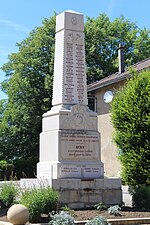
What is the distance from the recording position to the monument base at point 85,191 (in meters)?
12.4

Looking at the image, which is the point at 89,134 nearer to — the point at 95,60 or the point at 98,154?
the point at 98,154

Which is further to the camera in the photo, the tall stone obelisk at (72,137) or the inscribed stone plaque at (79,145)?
the inscribed stone plaque at (79,145)

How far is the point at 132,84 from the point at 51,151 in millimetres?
6443

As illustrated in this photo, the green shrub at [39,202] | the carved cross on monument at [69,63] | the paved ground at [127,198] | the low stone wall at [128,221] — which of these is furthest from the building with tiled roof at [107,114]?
the low stone wall at [128,221]

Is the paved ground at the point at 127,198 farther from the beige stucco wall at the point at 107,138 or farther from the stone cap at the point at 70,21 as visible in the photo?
the beige stucco wall at the point at 107,138

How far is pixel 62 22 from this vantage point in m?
14.2

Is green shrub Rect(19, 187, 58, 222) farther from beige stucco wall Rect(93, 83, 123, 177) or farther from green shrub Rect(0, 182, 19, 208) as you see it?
beige stucco wall Rect(93, 83, 123, 177)

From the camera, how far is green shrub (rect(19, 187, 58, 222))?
35.0 ft

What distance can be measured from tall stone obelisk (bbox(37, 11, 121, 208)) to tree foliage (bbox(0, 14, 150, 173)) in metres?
21.0

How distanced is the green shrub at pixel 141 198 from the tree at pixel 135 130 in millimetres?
3493

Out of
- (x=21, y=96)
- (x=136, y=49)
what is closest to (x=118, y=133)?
(x=21, y=96)

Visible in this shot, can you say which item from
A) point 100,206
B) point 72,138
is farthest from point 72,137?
point 100,206

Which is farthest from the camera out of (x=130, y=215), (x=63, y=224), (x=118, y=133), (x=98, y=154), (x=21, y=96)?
(x=21, y=96)

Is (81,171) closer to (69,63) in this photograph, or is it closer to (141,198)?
(141,198)
